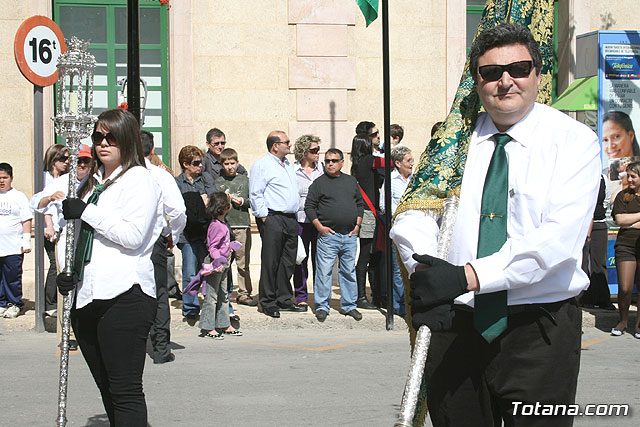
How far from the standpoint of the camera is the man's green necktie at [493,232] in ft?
9.93

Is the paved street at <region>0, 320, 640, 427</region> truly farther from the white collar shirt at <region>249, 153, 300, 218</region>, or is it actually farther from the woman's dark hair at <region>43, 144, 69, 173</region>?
the woman's dark hair at <region>43, 144, 69, 173</region>

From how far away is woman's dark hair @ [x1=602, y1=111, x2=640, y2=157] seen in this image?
1129 cm

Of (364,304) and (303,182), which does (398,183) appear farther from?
(364,304)

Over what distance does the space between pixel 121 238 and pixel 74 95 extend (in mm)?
1307

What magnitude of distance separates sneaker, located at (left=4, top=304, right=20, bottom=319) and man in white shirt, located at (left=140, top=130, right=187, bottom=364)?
2639 millimetres

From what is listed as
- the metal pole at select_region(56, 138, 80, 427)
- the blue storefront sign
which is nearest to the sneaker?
the metal pole at select_region(56, 138, 80, 427)

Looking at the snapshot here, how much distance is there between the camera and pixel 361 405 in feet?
21.8

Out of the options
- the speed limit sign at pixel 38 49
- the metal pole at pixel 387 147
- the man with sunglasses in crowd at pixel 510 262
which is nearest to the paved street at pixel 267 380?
the metal pole at pixel 387 147

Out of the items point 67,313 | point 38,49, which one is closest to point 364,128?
point 38,49

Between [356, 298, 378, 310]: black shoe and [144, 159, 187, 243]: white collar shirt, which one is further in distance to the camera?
[356, 298, 378, 310]: black shoe

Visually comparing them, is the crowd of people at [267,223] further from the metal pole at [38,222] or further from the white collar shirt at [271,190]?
the metal pole at [38,222]

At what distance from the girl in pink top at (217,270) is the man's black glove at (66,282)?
4.60 m

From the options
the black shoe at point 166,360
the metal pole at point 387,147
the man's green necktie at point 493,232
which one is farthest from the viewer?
the metal pole at point 387,147

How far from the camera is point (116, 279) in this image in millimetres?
4559
